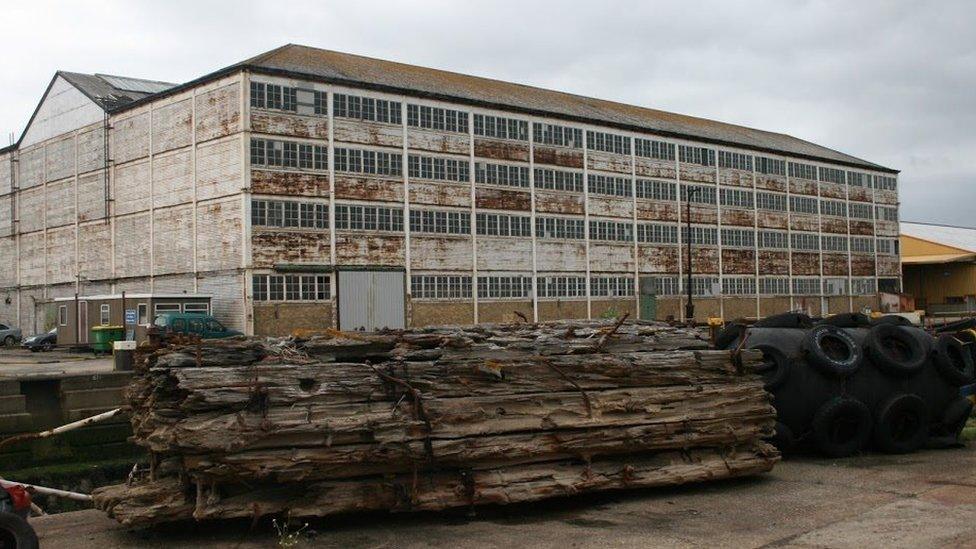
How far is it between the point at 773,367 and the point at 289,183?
31234 mm

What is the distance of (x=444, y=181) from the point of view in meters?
46.2

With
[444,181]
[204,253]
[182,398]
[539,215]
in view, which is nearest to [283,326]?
[204,253]

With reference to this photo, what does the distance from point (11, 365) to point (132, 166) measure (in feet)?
58.4

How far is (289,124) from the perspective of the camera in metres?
41.0

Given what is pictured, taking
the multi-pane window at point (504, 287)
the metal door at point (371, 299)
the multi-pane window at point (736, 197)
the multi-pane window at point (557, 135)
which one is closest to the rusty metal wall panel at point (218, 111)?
the metal door at point (371, 299)

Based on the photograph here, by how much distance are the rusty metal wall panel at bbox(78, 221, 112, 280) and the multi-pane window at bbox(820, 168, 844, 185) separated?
4873 centimetres

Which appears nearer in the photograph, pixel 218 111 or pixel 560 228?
pixel 218 111

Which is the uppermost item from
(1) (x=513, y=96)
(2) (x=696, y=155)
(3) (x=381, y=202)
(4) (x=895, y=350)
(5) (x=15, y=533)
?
(1) (x=513, y=96)

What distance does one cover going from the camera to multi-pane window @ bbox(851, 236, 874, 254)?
69438 mm

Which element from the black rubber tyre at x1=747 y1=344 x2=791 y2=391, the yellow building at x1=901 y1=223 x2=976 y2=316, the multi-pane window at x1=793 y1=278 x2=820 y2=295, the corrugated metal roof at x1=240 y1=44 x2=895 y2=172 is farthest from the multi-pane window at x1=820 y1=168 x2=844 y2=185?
the black rubber tyre at x1=747 y1=344 x2=791 y2=391

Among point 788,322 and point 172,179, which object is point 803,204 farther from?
point 788,322

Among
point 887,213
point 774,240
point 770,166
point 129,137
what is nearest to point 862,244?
point 887,213

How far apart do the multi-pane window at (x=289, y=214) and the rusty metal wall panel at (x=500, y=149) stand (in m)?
9.69

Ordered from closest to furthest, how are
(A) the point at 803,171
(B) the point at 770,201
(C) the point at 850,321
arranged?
(C) the point at 850,321 → (B) the point at 770,201 → (A) the point at 803,171
